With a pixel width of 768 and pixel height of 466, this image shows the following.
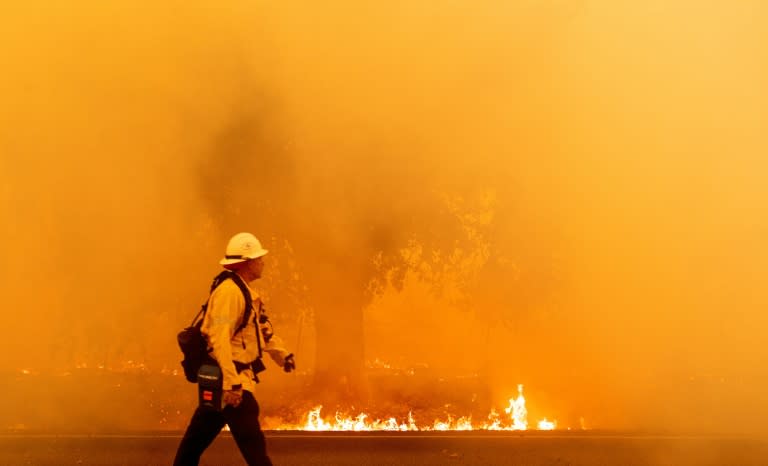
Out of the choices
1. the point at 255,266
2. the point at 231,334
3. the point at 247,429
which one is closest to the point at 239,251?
the point at 255,266

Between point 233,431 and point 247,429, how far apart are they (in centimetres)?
6

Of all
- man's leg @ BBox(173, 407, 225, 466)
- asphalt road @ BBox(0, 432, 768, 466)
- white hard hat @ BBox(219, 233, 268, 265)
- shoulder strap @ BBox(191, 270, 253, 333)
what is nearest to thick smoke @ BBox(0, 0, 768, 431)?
asphalt road @ BBox(0, 432, 768, 466)

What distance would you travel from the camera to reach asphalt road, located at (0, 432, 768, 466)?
196 inches

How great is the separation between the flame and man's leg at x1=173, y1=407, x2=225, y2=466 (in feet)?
10.2

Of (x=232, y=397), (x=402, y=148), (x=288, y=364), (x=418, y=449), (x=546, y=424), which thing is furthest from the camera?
(x=546, y=424)

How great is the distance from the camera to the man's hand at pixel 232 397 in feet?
11.1

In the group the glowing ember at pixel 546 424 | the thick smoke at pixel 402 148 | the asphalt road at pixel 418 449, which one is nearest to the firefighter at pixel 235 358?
the asphalt road at pixel 418 449

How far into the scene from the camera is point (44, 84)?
528cm

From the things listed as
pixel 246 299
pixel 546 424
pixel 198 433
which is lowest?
pixel 198 433

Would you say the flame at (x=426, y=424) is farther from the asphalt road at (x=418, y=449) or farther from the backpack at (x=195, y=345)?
the backpack at (x=195, y=345)

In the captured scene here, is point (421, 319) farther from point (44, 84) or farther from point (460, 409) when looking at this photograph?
point (44, 84)

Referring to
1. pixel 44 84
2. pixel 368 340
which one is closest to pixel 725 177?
pixel 44 84

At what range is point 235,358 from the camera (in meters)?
3.50

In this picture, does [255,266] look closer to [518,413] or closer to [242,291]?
[242,291]
